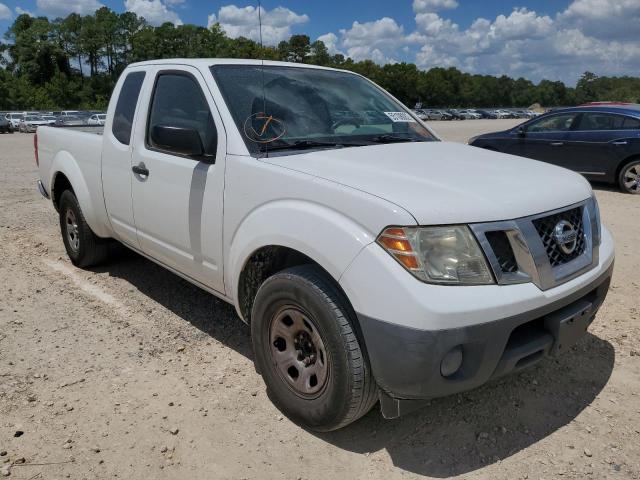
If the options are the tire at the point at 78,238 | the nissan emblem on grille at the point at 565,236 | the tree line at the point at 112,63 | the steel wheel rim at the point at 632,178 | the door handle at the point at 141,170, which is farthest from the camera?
the tree line at the point at 112,63

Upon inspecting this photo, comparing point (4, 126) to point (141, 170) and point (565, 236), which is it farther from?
point (565, 236)

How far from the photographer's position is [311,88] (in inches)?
152

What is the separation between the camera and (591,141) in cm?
1073

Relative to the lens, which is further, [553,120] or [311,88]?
[553,120]

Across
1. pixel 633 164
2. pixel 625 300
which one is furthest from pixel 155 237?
pixel 633 164

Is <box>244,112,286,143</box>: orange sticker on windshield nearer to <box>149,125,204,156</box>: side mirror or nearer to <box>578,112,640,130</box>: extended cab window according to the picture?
<box>149,125,204,156</box>: side mirror

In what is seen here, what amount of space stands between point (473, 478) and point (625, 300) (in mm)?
2897

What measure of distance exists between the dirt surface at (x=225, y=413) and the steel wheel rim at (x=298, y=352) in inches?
11.6

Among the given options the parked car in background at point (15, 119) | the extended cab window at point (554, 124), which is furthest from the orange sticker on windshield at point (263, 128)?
the parked car in background at point (15, 119)

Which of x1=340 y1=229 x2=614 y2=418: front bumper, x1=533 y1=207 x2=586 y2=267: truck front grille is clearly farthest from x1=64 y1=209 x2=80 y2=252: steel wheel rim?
x1=533 y1=207 x2=586 y2=267: truck front grille

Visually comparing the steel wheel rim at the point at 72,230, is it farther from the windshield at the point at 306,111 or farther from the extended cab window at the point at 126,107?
the windshield at the point at 306,111

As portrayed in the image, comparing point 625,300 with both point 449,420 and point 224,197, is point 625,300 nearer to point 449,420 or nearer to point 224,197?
point 449,420

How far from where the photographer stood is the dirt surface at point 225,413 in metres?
2.75

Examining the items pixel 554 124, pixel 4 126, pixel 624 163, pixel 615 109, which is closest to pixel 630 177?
pixel 624 163
